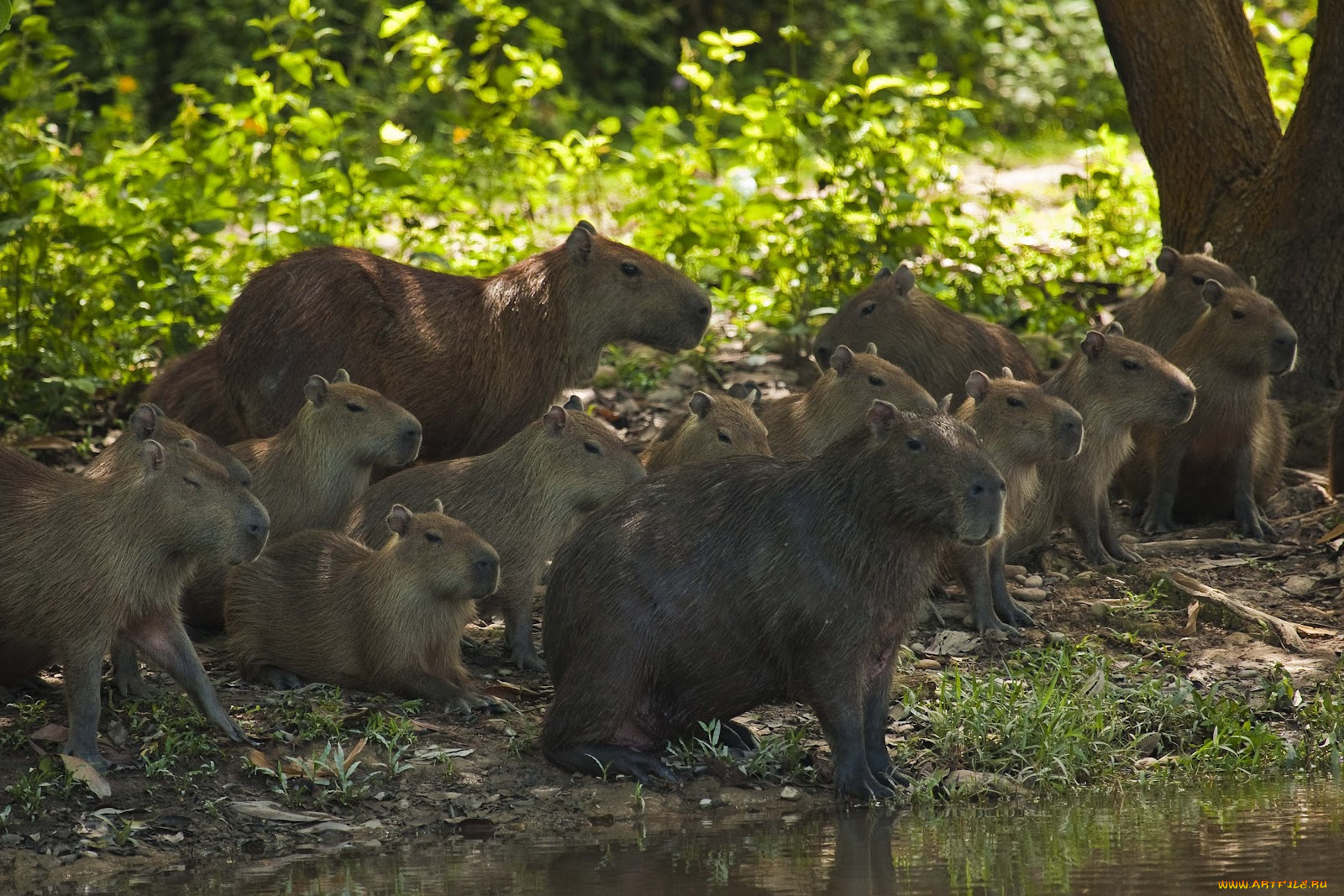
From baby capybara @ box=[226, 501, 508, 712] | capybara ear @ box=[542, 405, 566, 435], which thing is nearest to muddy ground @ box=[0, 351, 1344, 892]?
baby capybara @ box=[226, 501, 508, 712]

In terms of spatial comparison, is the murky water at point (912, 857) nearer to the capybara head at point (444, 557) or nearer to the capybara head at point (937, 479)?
the capybara head at point (937, 479)

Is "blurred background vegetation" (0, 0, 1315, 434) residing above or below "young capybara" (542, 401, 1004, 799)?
above

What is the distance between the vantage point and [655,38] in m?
16.5

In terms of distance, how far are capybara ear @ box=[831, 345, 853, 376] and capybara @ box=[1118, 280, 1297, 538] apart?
1.45m

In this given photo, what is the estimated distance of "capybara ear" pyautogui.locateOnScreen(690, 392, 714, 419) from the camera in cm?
661

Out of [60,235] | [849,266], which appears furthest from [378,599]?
[849,266]

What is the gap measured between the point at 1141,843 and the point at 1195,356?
356 cm

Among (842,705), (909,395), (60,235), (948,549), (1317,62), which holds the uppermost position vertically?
(1317,62)

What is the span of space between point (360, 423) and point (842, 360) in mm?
1844

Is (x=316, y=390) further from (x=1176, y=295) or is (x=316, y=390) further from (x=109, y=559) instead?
(x=1176, y=295)

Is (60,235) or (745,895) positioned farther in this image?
(60,235)

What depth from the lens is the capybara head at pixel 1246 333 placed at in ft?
24.4

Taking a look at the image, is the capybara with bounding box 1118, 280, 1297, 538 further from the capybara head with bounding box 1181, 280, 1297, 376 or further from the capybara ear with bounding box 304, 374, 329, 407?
the capybara ear with bounding box 304, 374, 329, 407

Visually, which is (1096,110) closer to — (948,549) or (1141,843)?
(948,549)
